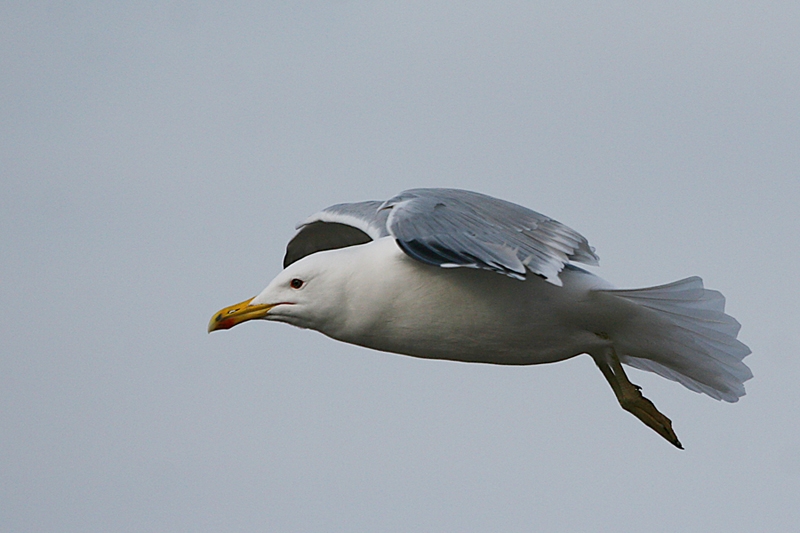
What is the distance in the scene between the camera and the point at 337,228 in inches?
293

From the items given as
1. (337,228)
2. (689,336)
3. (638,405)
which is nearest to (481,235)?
(689,336)

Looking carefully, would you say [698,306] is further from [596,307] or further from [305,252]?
[305,252]

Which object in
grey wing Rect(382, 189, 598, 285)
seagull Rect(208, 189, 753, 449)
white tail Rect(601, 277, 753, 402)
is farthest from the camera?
white tail Rect(601, 277, 753, 402)

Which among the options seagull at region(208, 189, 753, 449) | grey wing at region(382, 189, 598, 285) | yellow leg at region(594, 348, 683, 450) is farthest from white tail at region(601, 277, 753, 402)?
grey wing at region(382, 189, 598, 285)

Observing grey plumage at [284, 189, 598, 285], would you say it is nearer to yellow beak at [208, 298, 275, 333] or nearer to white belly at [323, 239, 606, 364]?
white belly at [323, 239, 606, 364]

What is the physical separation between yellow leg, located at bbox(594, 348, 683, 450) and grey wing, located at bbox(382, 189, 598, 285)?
77cm

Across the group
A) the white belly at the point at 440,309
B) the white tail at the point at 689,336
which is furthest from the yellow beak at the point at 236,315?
the white tail at the point at 689,336

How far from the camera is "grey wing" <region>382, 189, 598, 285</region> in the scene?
16.9ft

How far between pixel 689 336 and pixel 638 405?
429 mm

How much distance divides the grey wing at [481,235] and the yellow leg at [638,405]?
30.4 inches

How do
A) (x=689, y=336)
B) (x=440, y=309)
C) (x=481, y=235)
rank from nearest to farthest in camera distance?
(x=481, y=235), (x=440, y=309), (x=689, y=336)

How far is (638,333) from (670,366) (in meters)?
0.43

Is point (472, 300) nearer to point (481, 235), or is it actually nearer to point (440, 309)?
point (440, 309)

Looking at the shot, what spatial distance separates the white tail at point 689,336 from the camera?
594 cm
